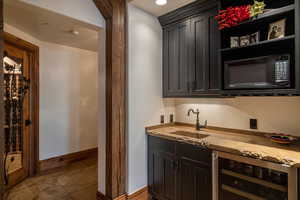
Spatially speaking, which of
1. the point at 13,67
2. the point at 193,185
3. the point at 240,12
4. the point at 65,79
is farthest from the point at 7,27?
the point at 193,185

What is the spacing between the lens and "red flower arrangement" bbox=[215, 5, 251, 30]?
1685 mm

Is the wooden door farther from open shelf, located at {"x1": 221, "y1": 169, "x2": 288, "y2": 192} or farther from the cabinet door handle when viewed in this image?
open shelf, located at {"x1": 221, "y1": 169, "x2": 288, "y2": 192}

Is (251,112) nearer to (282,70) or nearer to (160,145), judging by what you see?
(282,70)

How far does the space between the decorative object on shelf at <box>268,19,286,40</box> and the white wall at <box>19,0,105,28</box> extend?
76.7 inches

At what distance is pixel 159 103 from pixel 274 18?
5.58 feet

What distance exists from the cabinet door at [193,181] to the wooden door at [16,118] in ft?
8.90

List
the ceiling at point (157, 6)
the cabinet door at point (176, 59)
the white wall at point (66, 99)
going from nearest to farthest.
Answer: the ceiling at point (157, 6), the cabinet door at point (176, 59), the white wall at point (66, 99)

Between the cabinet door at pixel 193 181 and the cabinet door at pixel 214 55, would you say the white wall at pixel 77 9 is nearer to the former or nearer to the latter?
the cabinet door at pixel 214 55

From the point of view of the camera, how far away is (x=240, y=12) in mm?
1707

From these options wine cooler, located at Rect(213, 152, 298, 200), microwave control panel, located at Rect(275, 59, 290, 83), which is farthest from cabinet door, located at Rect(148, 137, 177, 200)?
microwave control panel, located at Rect(275, 59, 290, 83)

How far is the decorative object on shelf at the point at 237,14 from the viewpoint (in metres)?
1.61

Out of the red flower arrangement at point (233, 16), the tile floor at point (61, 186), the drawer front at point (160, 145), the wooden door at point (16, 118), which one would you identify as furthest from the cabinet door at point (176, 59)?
the wooden door at point (16, 118)

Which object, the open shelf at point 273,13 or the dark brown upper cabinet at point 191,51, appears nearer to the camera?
the open shelf at point 273,13

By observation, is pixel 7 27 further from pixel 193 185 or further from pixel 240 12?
pixel 193 185
